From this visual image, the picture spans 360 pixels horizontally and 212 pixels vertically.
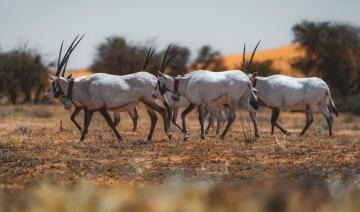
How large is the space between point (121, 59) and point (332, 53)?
14.4m

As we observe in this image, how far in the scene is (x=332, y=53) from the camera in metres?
46.0

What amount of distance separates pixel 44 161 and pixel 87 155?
4.05 ft

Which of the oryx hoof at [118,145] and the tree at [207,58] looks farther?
the tree at [207,58]

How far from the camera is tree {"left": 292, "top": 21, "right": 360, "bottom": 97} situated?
44969mm

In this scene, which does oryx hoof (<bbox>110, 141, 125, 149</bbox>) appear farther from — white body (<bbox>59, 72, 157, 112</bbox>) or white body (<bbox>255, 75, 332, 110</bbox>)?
white body (<bbox>255, 75, 332, 110</bbox>)

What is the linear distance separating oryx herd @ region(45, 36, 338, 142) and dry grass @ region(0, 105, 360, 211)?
0.71 metres

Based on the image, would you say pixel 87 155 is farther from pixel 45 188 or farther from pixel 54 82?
pixel 45 188

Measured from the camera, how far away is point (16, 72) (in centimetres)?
4584

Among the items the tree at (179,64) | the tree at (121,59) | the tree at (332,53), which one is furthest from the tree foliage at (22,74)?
the tree at (332,53)

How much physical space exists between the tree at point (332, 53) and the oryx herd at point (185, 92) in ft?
86.5

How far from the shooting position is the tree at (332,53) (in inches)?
1770

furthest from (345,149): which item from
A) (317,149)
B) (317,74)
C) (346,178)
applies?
(317,74)

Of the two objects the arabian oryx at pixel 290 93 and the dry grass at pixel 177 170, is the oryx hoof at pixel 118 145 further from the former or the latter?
the arabian oryx at pixel 290 93

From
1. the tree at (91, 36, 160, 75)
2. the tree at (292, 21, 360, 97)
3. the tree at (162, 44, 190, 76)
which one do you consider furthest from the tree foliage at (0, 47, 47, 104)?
the tree at (292, 21, 360, 97)
